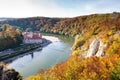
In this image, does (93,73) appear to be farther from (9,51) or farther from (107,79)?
(9,51)

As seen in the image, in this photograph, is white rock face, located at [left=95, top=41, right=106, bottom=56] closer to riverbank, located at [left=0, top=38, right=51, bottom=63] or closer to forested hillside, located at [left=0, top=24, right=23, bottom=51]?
riverbank, located at [left=0, top=38, right=51, bottom=63]

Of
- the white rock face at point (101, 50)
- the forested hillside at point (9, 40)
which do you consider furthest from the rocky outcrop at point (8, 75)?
the forested hillside at point (9, 40)

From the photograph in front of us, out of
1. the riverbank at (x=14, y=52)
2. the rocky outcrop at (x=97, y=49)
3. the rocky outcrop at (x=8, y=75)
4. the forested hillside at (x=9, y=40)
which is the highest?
the rocky outcrop at (x=97, y=49)

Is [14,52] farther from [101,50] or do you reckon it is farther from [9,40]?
[101,50]

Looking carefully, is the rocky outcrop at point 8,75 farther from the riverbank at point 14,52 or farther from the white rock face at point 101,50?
the riverbank at point 14,52

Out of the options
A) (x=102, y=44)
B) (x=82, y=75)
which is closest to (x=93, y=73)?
(x=82, y=75)

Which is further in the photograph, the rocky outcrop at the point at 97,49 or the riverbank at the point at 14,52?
the riverbank at the point at 14,52

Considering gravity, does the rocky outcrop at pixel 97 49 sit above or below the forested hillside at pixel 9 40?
above

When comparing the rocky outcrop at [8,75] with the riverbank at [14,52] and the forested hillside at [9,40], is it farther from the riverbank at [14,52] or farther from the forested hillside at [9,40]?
the forested hillside at [9,40]

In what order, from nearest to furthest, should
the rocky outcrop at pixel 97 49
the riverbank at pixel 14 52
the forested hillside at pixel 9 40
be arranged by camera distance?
the rocky outcrop at pixel 97 49 → the riverbank at pixel 14 52 → the forested hillside at pixel 9 40

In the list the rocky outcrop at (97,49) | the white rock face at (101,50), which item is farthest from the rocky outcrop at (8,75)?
the rocky outcrop at (97,49)

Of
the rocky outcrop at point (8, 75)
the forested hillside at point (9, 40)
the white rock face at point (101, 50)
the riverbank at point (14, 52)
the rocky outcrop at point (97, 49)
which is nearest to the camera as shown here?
the rocky outcrop at point (8, 75)
